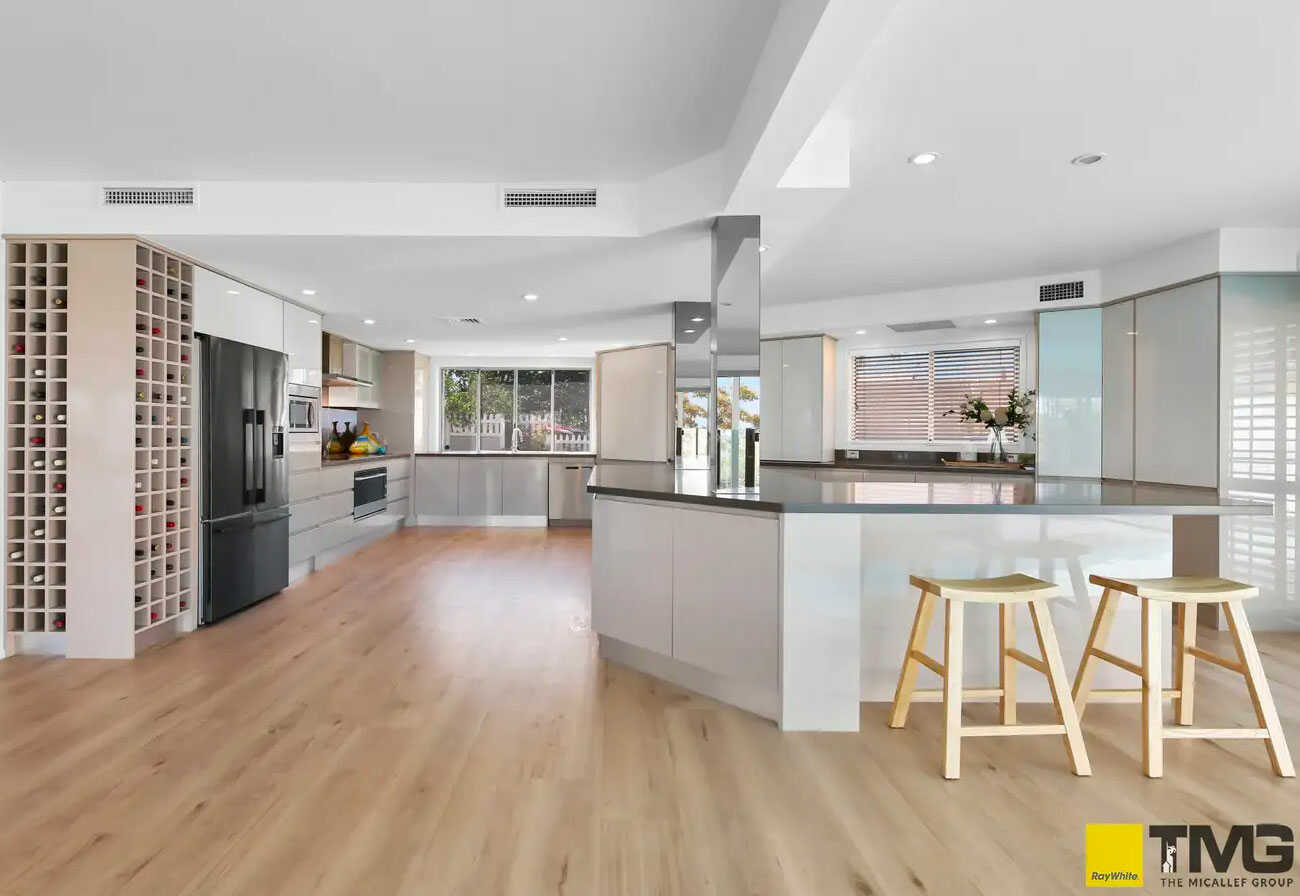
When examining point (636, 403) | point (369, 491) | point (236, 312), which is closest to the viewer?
point (236, 312)

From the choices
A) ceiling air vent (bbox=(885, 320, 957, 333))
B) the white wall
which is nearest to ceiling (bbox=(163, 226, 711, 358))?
ceiling air vent (bbox=(885, 320, 957, 333))

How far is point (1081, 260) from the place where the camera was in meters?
4.66

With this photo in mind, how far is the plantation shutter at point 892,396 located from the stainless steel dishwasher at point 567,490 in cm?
316

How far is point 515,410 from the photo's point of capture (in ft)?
29.8

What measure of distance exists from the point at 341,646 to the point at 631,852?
2419 millimetres

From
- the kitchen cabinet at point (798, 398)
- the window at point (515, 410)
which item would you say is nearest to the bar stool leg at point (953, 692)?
the kitchen cabinet at point (798, 398)

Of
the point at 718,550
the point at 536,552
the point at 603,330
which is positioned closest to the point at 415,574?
the point at 536,552

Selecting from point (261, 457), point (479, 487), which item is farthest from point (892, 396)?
point (261, 457)

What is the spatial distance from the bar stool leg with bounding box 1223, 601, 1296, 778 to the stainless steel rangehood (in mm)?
6700

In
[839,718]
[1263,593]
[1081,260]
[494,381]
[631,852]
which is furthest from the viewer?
[494,381]

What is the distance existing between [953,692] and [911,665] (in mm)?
342

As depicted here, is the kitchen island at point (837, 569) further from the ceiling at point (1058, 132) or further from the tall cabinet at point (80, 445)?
the tall cabinet at point (80, 445)

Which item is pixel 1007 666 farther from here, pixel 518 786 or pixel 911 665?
pixel 518 786

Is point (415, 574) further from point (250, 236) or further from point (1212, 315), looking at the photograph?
point (1212, 315)
